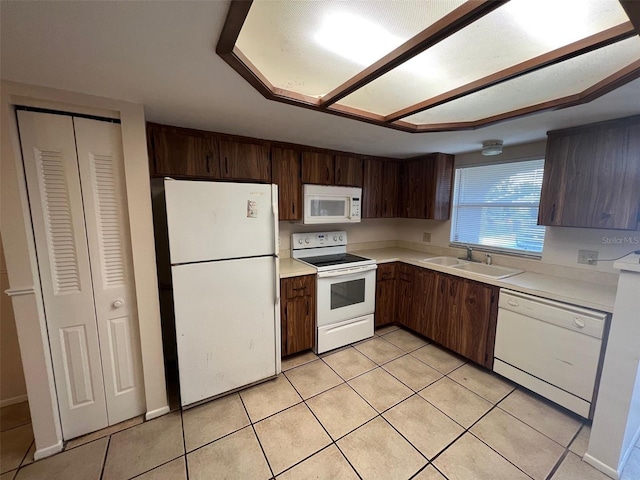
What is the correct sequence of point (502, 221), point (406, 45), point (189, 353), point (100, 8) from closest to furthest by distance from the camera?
1. point (100, 8)
2. point (406, 45)
3. point (189, 353)
4. point (502, 221)

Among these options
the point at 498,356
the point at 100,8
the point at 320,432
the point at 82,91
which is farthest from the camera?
→ the point at 498,356

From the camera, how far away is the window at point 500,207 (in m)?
2.45

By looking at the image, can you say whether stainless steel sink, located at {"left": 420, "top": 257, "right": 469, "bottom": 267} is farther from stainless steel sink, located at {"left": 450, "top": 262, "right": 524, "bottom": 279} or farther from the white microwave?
the white microwave

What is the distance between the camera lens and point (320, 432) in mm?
1706

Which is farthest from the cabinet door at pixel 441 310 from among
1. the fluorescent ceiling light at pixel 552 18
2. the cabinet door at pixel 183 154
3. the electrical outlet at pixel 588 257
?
the cabinet door at pixel 183 154

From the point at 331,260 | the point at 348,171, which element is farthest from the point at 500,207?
the point at 331,260

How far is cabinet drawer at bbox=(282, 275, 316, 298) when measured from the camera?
2346 mm

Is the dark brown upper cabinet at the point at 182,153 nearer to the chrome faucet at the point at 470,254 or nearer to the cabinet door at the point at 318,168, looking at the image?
the cabinet door at the point at 318,168

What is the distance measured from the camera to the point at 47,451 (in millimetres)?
1530

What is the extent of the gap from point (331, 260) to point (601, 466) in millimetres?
2309

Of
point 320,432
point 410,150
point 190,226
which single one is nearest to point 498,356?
point 320,432

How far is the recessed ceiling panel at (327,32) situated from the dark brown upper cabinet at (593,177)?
183 cm

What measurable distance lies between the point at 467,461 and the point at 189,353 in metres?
1.91

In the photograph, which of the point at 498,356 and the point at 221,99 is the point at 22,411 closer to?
the point at 221,99
